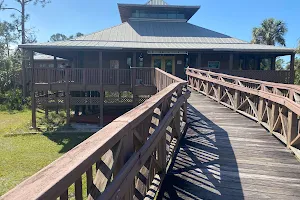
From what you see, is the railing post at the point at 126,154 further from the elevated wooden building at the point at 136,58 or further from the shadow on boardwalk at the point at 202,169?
the elevated wooden building at the point at 136,58

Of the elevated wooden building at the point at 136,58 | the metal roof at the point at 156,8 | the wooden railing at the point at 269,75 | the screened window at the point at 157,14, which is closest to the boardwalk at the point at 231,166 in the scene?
the elevated wooden building at the point at 136,58

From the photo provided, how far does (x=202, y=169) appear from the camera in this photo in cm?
416

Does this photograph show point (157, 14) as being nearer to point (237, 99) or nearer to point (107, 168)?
point (237, 99)

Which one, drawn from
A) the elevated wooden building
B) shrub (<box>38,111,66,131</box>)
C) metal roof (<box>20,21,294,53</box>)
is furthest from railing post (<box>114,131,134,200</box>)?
shrub (<box>38,111,66,131</box>)

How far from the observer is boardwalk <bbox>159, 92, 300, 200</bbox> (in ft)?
11.4

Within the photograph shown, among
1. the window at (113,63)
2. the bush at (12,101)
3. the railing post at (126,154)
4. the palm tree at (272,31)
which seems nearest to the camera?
the railing post at (126,154)

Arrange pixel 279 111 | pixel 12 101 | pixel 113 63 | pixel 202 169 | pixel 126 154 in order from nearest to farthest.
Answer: pixel 126 154, pixel 202 169, pixel 279 111, pixel 113 63, pixel 12 101

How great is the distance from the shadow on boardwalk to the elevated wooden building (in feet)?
29.1

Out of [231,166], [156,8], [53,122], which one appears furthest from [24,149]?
[156,8]

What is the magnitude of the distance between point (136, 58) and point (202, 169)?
15.4m

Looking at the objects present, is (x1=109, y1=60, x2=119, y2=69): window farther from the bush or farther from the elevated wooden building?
the bush

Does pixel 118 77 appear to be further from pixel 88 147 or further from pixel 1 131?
pixel 88 147

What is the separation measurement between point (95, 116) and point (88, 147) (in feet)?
54.4

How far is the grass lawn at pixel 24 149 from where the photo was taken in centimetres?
893
